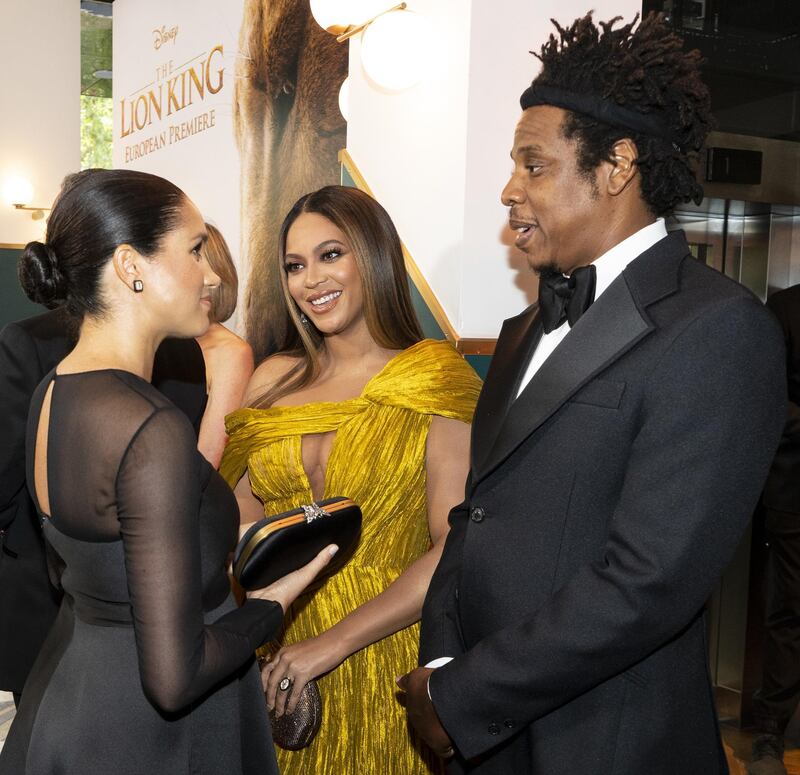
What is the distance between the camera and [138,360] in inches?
63.6

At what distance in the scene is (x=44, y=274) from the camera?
163cm

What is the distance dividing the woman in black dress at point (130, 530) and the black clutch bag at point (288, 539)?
0.04 metres

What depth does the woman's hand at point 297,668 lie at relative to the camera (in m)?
2.06

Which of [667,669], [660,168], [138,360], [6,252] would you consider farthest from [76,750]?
[6,252]

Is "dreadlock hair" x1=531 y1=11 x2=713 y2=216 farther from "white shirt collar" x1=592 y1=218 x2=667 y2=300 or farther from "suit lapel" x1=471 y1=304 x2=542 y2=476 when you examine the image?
"suit lapel" x1=471 y1=304 x2=542 y2=476

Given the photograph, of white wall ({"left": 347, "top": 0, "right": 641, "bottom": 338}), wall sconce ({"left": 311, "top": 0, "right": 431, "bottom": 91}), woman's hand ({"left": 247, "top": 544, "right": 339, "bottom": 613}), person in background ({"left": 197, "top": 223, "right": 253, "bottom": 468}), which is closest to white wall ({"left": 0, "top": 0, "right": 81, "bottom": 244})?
person in background ({"left": 197, "top": 223, "right": 253, "bottom": 468})

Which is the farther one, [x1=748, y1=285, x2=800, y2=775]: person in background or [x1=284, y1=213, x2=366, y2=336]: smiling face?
[x1=748, y1=285, x2=800, y2=775]: person in background

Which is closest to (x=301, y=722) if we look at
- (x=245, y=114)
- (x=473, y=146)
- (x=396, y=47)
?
(x=473, y=146)

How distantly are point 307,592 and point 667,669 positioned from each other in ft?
3.71

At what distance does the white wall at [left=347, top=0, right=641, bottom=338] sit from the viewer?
8.98ft

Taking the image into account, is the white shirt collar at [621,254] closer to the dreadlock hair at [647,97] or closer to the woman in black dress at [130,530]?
the dreadlock hair at [647,97]

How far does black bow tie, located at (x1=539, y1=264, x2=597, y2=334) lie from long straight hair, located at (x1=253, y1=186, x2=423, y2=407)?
0.77 meters

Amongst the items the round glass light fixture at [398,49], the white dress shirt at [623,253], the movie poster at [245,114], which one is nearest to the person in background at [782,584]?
the round glass light fixture at [398,49]

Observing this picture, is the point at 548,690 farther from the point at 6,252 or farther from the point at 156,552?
the point at 6,252
